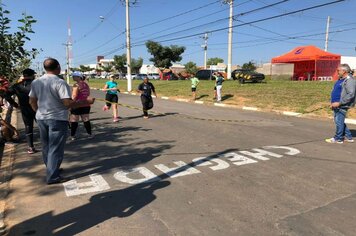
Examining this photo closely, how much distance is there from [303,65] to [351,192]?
102 feet

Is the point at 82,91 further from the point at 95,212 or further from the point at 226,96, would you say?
the point at 226,96

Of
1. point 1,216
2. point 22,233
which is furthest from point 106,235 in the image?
point 1,216

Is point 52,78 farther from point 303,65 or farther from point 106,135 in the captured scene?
point 303,65

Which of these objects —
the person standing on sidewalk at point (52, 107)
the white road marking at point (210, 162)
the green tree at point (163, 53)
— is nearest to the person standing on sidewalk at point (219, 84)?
the white road marking at point (210, 162)

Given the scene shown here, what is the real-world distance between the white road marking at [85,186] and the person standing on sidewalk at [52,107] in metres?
0.28

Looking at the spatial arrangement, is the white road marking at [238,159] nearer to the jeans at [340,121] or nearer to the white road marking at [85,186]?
the white road marking at [85,186]

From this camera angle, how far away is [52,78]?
5086 mm

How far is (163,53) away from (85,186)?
56.7m

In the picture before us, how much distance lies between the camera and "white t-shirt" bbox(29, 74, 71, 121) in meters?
5.07

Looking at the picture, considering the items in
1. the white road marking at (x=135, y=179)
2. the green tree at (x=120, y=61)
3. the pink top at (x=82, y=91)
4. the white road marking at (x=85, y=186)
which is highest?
the green tree at (x=120, y=61)

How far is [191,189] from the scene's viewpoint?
4.99 m

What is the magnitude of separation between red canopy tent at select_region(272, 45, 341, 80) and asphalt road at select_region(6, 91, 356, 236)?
24.8 m

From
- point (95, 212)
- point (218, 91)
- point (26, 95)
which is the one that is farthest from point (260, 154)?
point (218, 91)

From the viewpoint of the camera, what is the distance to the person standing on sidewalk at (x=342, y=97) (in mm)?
7711
